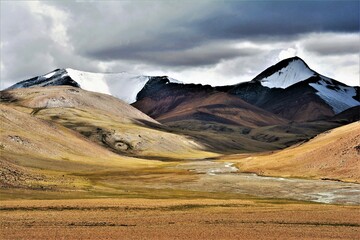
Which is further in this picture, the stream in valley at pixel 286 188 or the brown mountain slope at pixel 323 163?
the brown mountain slope at pixel 323 163

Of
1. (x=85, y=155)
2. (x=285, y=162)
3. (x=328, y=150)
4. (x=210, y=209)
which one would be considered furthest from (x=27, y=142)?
(x=210, y=209)

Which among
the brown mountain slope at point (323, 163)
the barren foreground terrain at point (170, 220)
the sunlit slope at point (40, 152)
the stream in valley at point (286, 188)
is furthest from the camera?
the sunlit slope at point (40, 152)

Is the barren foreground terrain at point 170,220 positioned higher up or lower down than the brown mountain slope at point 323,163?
lower down

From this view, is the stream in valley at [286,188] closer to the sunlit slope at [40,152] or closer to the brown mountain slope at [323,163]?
the brown mountain slope at [323,163]

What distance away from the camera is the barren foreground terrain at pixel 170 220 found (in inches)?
1812

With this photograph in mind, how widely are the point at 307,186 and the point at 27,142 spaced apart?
96.8 meters

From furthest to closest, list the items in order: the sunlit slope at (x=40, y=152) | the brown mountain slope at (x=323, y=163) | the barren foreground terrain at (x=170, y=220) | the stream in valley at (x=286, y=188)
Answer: the sunlit slope at (x=40, y=152) < the brown mountain slope at (x=323, y=163) < the stream in valley at (x=286, y=188) < the barren foreground terrain at (x=170, y=220)

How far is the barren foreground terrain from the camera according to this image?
4603 centimetres

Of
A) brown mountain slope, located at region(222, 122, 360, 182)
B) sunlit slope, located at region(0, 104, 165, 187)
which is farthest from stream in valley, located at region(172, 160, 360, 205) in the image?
sunlit slope, located at region(0, 104, 165, 187)

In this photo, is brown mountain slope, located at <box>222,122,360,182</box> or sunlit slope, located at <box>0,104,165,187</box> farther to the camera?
sunlit slope, located at <box>0,104,165,187</box>

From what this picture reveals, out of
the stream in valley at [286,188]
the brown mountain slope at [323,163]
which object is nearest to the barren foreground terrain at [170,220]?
the stream in valley at [286,188]

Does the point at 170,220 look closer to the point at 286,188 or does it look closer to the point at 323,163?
the point at 286,188

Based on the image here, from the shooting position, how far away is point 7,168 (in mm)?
93062

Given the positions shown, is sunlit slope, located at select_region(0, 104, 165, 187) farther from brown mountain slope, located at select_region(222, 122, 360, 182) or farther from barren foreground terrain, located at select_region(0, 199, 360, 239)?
barren foreground terrain, located at select_region(0, 199, 360, 239)
